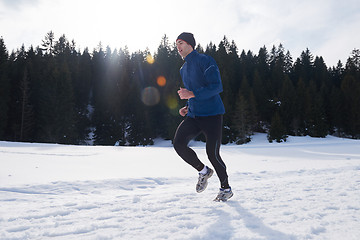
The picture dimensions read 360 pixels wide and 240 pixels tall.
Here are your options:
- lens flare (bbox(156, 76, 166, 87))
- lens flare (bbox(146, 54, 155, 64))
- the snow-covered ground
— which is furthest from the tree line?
the snow-covered ground

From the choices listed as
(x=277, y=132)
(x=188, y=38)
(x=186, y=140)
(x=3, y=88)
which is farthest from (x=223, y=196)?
(x=3, y=88)

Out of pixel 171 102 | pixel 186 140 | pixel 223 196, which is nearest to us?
pixel 223 196

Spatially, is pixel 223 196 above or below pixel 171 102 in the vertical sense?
below

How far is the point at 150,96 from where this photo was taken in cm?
4325

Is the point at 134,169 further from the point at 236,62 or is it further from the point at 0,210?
the point at 236,62

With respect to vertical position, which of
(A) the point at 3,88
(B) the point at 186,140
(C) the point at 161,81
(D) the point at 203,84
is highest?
(C) the point at 161,81

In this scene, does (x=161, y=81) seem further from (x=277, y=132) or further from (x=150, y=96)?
(x=277, y=132)

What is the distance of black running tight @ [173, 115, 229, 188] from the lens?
2891 mm

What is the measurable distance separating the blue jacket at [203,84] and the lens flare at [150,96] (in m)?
38.5

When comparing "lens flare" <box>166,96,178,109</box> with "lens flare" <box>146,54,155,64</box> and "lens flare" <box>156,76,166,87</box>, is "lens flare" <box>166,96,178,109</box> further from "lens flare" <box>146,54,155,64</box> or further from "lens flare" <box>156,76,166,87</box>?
"lens flare" <box>146,54,155,64</box>

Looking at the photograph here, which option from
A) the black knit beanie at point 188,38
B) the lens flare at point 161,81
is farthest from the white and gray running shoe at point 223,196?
the lens flare at point 161,81

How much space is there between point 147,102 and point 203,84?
39.2 meters

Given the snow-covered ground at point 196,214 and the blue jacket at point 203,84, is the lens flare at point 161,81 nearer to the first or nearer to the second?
the snow-covered ground at point 196,214

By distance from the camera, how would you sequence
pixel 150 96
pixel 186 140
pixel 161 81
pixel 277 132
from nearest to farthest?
pixel 186 140 → pixel 277 132 → pixel 150 96 → pixel 161 81
